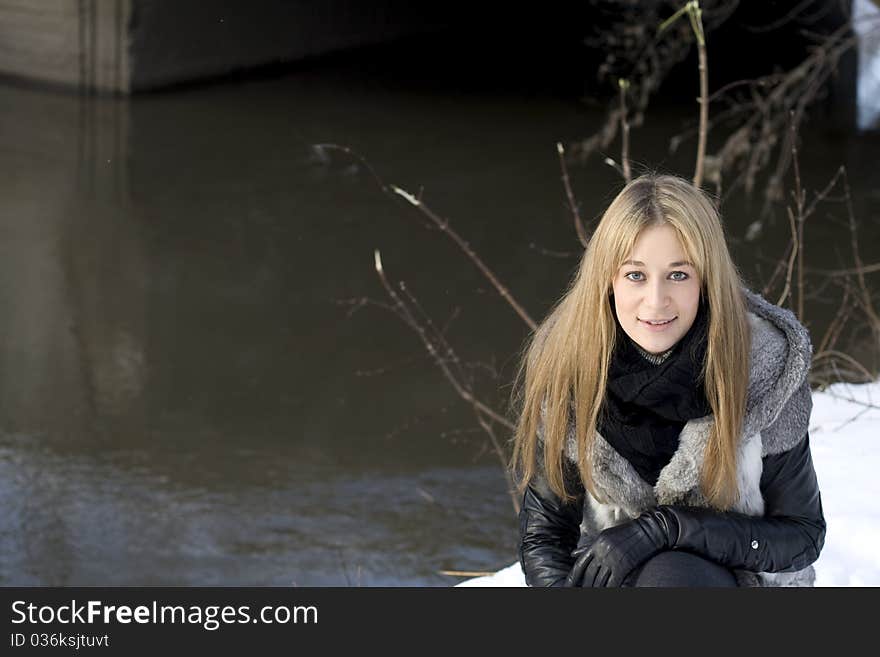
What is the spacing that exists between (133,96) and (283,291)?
4456mm

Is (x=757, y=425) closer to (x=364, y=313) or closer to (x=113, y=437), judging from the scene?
(x=113, y=437)

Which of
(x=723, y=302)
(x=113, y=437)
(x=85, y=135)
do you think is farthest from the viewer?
(x=85, y=135)

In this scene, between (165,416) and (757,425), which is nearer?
(757,425)

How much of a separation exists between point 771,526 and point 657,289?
16.0 inches

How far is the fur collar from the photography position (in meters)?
2.09

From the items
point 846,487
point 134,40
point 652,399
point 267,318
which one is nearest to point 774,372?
point 652,399

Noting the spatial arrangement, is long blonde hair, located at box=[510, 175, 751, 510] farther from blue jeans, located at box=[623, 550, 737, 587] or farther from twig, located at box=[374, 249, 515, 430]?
twig, located at box=[374, 249, 515, 430]

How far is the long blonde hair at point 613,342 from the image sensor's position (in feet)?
6.73

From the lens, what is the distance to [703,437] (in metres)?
2.11

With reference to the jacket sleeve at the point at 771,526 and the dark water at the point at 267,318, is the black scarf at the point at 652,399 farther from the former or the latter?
the dark water at the point at 267,318

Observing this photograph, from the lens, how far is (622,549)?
2082 millimetres

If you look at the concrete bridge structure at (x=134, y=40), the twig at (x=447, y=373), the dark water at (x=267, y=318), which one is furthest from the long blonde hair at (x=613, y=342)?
the concrete bridge structure at (x=134, y=40)

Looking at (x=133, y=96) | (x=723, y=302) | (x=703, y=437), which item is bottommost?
(x=133, y=96)

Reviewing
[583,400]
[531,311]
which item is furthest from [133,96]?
[583,400]
